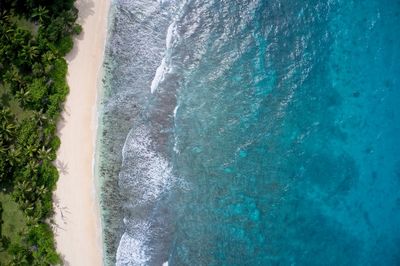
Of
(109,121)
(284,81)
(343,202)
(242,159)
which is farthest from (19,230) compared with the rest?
(343,202)

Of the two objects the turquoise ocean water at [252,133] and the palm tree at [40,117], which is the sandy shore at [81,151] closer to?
the turquoise ocean water at [252,133]

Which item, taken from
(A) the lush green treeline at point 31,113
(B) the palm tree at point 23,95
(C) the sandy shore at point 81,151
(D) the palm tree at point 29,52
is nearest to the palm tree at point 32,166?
(A) the lush green treeline at point 31,113

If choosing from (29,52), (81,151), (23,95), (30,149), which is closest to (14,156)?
(30,149)

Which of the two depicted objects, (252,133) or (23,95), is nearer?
(23,95)

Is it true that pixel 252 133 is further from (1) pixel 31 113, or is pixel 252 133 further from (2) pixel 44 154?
(1) pixel 31 113

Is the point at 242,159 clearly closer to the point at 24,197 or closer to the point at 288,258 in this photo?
the point at 288,258

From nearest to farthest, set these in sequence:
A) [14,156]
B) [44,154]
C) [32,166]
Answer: [14,156], [32,166], [44,154]
